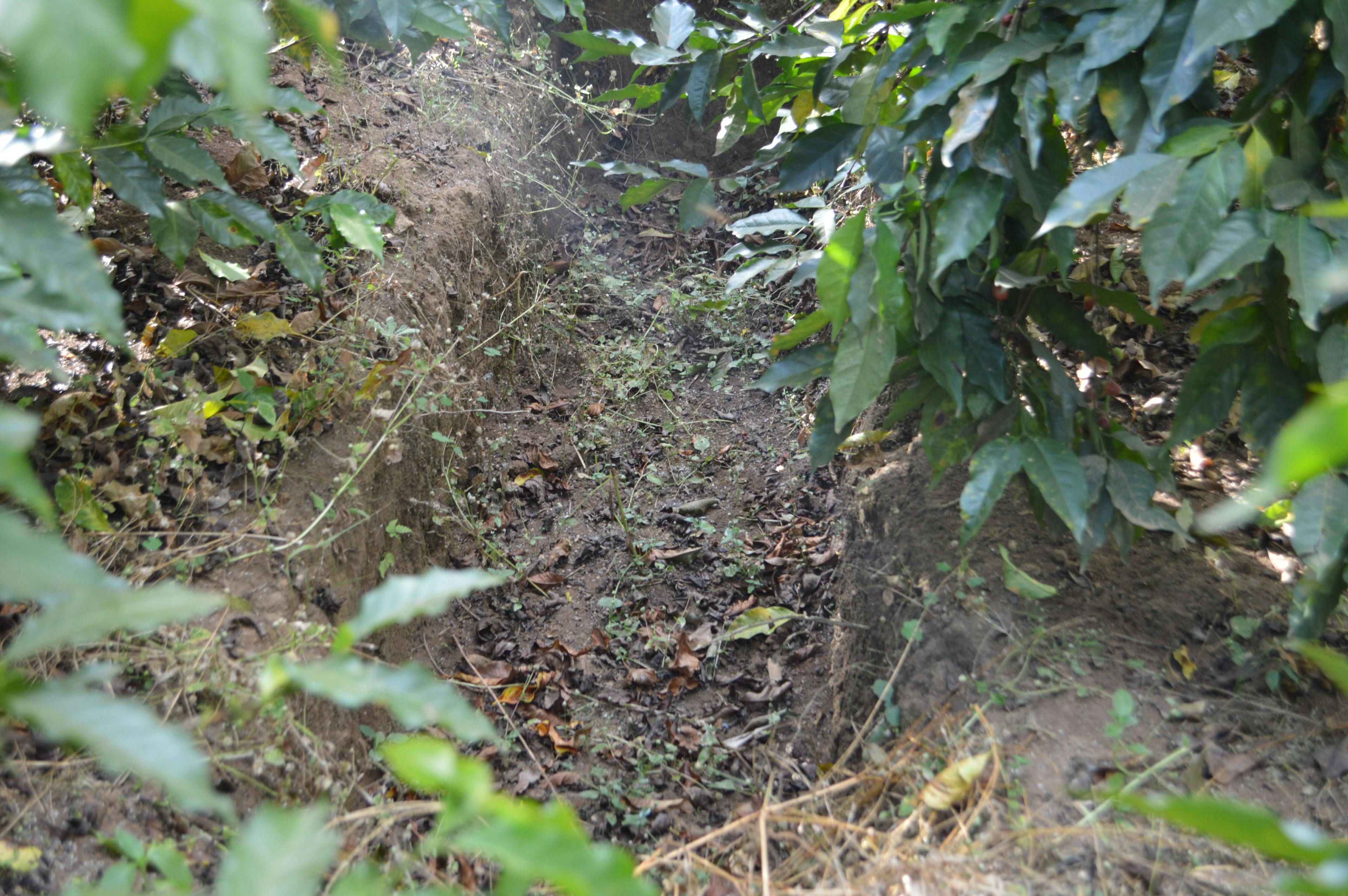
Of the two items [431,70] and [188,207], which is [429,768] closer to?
[188,207]

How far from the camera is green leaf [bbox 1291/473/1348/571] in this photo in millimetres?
1257

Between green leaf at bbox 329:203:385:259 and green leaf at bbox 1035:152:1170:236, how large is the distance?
42.2 inches

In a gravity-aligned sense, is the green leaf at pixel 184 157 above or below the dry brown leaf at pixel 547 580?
above

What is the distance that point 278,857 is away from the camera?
1.95ft

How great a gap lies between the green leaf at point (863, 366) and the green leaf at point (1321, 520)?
72 centimetres

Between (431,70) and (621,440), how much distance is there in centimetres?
217

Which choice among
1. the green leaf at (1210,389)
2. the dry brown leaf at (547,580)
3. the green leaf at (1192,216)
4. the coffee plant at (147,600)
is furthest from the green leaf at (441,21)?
the dry brown leaf at (547,580)

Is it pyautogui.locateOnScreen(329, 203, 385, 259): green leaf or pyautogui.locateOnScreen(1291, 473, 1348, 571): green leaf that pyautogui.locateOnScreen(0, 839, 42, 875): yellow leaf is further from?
pyautogui.locateOnScreen(1291, 473, 1348, 571): green leaf

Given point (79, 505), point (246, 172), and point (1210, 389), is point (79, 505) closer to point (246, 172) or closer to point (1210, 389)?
point (246, 172)

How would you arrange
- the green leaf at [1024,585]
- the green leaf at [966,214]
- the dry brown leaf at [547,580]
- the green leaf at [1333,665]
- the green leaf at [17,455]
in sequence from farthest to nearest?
the dry brown leaf at [547,580] < the green leaf at [1024,585] < the green leaf at [966,214] < the green leaf at [1333,665] < the green leaf at [17,455]

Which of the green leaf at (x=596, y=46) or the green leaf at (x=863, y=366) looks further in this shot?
the green leaf at (x=596, y=46)

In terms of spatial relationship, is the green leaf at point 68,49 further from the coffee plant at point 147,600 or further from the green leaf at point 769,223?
the green leaf at point 769,223

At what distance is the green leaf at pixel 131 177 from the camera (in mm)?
1518

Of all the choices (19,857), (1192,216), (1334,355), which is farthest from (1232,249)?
(19,857)
